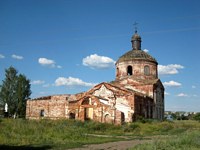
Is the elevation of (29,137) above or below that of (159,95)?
below

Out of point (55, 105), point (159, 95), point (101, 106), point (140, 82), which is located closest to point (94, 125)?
point (101, 106)

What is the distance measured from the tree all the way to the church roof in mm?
15143

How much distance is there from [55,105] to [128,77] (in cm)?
999

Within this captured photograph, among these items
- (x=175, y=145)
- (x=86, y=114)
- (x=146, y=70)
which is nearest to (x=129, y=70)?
(x=146, y=70)

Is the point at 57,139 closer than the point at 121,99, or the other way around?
the point at 57,139

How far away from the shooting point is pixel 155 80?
36.6 m

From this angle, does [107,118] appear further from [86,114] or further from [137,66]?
[137,66]

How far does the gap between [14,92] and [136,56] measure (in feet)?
61.4

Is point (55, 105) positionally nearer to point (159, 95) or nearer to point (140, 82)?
point (140, 82)

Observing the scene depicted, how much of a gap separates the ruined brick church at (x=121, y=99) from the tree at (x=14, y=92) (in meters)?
6.76

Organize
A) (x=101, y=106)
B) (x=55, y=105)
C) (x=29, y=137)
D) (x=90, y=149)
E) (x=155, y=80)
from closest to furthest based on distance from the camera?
(x=90, y=149)
(x=29, y=137)
(x=101, y=106)
(x=55, y=105)
(x=155, y=80)

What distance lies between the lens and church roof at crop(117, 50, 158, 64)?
37.7m

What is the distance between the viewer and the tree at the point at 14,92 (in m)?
42.0

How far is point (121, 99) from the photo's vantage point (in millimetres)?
31641
